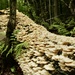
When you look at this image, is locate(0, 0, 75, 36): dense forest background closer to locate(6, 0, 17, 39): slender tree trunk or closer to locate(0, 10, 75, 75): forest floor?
locate(6, 0, 17, 39): slender tree trunk

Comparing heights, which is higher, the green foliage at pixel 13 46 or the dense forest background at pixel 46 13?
the dense forest background at pixel 46 13

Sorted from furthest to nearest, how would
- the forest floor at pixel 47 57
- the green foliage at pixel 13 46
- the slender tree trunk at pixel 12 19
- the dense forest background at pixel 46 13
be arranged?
the dense forest background at pixel 46 13, the slender tree trunk at pixel 12 19, the green foliage at pixel 13 46, the forest floor at pixel 47 57

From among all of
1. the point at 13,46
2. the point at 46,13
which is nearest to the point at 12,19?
the point at 13,46

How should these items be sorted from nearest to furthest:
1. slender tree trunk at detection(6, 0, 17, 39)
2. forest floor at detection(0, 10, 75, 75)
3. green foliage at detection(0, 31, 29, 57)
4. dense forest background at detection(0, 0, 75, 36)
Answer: forest floor at detection(0, 10, 75, 75), green foliage at detection(0, 31, 29, 57), slender tree trunk at detection(6, 0, 17, 39), dense forest background at detection(0, 0, 75, 36)

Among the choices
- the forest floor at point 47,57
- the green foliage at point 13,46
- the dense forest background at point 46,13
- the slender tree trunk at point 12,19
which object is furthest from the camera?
the dense forest background at point 46,13

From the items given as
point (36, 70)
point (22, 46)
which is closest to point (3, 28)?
point (22, 46)

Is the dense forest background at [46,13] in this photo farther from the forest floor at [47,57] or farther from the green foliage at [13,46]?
the forest floor at [47,57]

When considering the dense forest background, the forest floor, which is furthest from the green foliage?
the dense forest background

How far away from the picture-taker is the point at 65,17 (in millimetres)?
14938

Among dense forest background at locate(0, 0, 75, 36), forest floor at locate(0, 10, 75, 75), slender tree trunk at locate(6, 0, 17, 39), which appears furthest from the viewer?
dense forest background at locate(0, 0, 75, 36)

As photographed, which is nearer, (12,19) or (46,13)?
(12,19)

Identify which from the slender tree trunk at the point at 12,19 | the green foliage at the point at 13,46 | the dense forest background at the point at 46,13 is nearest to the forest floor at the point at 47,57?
the green foliage at the point at 13,46

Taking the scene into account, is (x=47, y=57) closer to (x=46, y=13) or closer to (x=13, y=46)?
(x=13, y=46)

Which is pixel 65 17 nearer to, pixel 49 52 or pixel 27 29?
pixel 27 29
